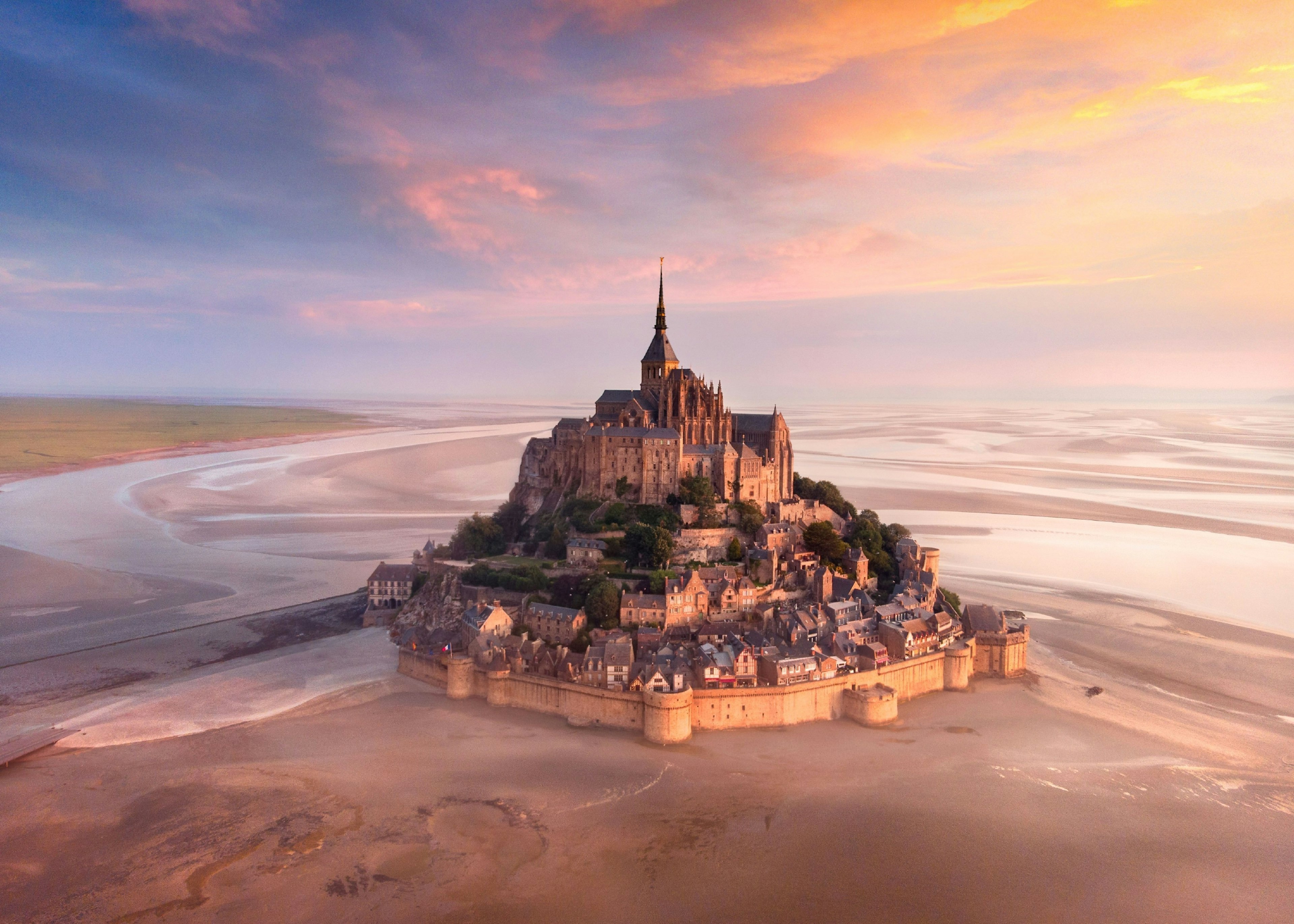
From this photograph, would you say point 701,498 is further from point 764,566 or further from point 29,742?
point 29,742

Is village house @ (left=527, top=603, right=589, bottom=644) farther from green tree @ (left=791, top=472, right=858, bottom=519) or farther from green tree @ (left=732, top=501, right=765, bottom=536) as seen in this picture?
green tree @ (left=791, top=472, right=858, bottom=519)

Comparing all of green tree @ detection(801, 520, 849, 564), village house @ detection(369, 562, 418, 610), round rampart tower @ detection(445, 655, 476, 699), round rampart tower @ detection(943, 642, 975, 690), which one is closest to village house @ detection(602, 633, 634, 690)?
round rampart tower @ detection(445, 655, 476, 699)

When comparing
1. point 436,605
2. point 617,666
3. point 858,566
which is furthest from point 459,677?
point 858,566

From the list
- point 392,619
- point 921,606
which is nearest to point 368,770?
point 392,619

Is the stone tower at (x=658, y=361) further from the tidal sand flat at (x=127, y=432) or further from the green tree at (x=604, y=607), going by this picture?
the tidal sand flat at (x=127, y=432)

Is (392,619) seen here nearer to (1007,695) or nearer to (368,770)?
(368,770)

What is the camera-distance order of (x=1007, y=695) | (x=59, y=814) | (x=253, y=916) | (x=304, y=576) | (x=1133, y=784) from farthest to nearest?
1. (x=304, y=576)
2. (x=1007, y=695)
3. (x=1133, y=784)
4. (x=59, y=814)
5. (x=253, y=916)

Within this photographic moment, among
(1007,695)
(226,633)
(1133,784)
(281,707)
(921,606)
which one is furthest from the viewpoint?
(226,633)

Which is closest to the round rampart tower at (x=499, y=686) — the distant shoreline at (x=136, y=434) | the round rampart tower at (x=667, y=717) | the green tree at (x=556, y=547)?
the round rampart tower at (x=667, y=717)
